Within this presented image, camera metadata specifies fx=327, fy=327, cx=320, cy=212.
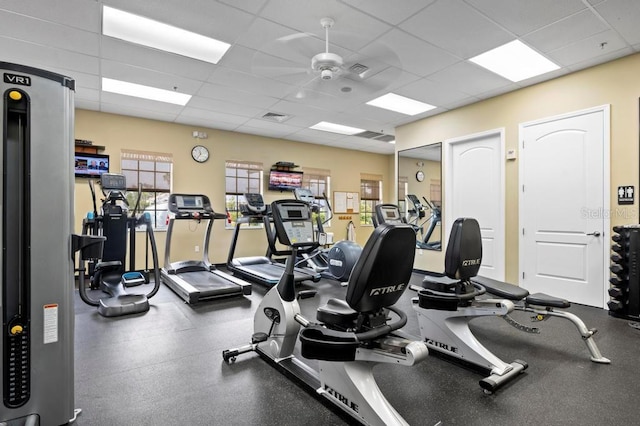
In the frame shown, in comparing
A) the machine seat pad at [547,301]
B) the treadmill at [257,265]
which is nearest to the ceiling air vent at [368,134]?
the treadmill at [257,265]

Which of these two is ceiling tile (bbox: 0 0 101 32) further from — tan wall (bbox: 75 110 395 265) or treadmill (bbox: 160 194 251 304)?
tan wall (bbox: 75 110 395 265)

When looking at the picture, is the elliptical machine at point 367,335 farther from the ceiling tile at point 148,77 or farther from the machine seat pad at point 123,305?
the ceiling tile at point 148,77

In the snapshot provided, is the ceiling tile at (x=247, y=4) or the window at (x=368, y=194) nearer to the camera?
the ceiling tile at (x=247, y=4)

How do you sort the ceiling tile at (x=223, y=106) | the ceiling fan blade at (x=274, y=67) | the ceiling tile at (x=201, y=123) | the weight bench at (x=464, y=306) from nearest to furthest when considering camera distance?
the weight bench at (x=464, y=306)
the ceiling fan blade at (x=274, y=67)
the ceiling tile at (x=223, y=106)
the ceiling tile at (x=201, y=123)

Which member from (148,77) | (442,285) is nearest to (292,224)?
(442,285)

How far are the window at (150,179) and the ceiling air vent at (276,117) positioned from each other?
211cm

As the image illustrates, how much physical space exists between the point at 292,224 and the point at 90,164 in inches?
197

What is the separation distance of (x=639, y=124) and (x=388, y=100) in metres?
3.16

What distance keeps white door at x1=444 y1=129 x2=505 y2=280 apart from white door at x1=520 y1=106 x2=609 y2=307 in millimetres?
365

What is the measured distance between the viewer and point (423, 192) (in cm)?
656

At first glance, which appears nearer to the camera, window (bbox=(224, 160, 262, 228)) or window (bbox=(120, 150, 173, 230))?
window (bbox=(120, 150, 173, 230))

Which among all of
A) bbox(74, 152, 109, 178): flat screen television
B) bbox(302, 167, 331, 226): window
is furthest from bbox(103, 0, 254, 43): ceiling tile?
bbox(302, 167, 331, 226): window

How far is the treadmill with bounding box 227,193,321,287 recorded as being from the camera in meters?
5.30

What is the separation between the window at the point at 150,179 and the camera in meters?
6.14
